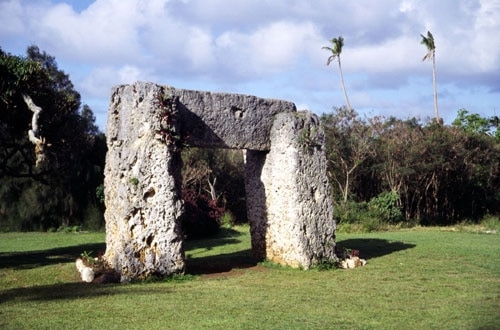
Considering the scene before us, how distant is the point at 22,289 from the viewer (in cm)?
1030

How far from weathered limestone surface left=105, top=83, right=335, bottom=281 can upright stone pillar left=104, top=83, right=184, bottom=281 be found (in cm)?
2

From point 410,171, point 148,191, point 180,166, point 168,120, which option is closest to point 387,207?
point 410,171

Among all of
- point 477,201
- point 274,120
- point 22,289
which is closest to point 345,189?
point 477,201

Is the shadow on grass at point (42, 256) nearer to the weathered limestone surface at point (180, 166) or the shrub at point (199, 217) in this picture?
the weathered limestone surface at point (180, 166)

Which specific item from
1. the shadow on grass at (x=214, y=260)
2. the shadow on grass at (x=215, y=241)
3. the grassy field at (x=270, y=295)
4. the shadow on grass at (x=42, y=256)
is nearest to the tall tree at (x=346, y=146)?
the shadow on grass at (x=215, y=241)

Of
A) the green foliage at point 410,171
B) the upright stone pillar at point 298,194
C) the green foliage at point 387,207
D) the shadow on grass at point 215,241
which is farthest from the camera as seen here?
the green foliage at point 410,171

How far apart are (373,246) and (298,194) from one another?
15.9 ft

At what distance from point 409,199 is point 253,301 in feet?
62.7

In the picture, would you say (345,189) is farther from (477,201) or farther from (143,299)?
Answer: (143,299)

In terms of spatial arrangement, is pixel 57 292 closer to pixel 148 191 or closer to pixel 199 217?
pixel 148 191

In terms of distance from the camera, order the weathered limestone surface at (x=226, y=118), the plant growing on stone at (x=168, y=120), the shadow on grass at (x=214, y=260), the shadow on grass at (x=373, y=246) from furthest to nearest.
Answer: the shadow on grass at (x=373, y=246) < the shadow on grass at (x=214, y=260) < the weathered limestone surface at (x=226, y=118) < the plant growing on stone at (x=168, y=120)

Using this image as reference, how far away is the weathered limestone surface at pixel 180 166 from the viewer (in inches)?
434

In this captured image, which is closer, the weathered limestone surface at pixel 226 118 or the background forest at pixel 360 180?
the weathered limestone surface at pixel 226 118

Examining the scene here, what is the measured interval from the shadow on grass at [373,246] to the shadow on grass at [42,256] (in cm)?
721
